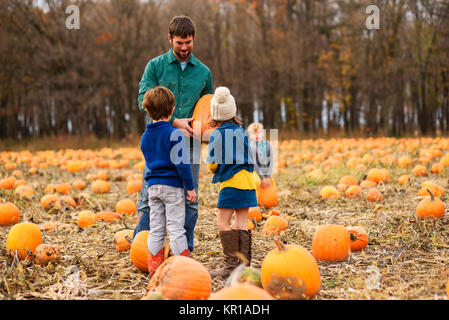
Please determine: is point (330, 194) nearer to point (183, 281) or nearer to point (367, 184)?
point (367, 184)

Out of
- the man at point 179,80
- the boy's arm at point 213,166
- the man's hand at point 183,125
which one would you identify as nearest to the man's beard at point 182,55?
the man at point 179,80

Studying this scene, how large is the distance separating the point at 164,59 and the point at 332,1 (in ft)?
90.7

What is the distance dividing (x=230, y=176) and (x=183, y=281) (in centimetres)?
97

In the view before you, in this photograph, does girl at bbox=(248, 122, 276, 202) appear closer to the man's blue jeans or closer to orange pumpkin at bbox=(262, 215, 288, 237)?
orange pumpkin at bbox=(262, 215, 288, 237)

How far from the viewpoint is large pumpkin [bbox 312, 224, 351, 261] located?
3.37m

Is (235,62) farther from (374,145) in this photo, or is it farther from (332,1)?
(374,145)

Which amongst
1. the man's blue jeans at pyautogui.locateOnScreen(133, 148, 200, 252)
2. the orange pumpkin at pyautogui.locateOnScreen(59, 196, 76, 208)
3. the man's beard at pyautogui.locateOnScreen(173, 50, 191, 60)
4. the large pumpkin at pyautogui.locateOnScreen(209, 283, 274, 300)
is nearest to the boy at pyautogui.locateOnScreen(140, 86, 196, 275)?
the man's blue jeans at pyautogui.locateOnScreen(133, 148, 200, 252)

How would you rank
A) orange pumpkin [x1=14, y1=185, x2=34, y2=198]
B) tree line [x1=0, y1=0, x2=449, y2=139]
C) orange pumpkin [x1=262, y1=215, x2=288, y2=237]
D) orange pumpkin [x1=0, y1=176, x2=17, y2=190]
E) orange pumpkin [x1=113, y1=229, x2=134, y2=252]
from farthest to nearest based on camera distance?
tree line [x1=0, y1=0, x2=449, y2=139] < orange pumpkin [x1=0, y1=176, x2=17, y2=190] < orange pumpkin [x1=14, y1=185, x2=34, y2=198] < orange pumpkin [x1=262, y1=215, x2=288, y2=237] < orange pumpkin [x1=113, y1=229, x2=134, y2=252]

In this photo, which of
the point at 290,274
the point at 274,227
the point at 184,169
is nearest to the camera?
the point at 290,274

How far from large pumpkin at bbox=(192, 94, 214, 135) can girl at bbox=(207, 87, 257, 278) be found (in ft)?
1.14

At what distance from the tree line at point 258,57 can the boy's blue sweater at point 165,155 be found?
18126mm

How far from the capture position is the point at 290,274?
2.56 m

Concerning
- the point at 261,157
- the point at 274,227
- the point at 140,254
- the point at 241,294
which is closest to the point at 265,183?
the point at 261,157
